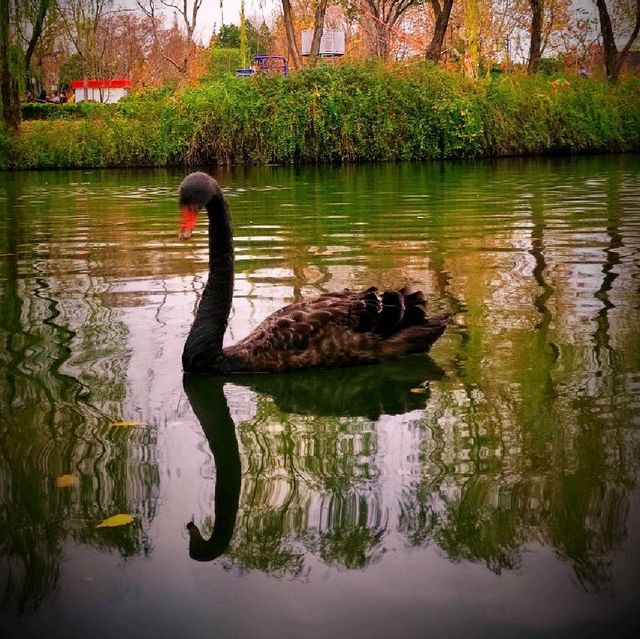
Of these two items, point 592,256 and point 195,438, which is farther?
point 592,256

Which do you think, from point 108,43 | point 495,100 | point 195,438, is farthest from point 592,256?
point 108,43

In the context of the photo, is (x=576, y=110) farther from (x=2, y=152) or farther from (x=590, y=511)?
(x=590, y=511)

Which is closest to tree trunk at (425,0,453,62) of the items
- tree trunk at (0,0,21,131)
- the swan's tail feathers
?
tree trunk at (0,0,21,131)

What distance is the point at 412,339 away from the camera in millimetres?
4340

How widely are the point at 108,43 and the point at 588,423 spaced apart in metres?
Result: 42.0

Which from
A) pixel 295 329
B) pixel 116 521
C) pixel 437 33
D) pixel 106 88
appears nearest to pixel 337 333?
pixel 295 329

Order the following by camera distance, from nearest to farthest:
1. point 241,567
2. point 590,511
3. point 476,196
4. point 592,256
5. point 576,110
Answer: point 241,567, point 590,511, point 592,256, point 476,196, point 576,110

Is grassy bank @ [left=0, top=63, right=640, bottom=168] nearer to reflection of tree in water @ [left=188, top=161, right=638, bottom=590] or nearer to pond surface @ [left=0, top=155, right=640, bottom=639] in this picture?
pond surface @ [left=0, top=155, right=640, bottom=639]

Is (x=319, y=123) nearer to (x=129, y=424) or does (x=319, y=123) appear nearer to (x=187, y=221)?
(x=187, y=221)

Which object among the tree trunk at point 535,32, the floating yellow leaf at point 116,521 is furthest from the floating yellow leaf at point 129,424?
the tree trunk at point 535,32

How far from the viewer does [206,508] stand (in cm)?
279

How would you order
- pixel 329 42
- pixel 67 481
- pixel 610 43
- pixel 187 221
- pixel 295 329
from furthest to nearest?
1. pixel 329 42
2. pixel 610 43
3. pixel 295 329
4. pixel 187 221
5. pixel 67 481

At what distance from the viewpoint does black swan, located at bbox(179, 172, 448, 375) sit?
4.16 meters

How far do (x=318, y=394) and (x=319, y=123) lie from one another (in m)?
17.0
